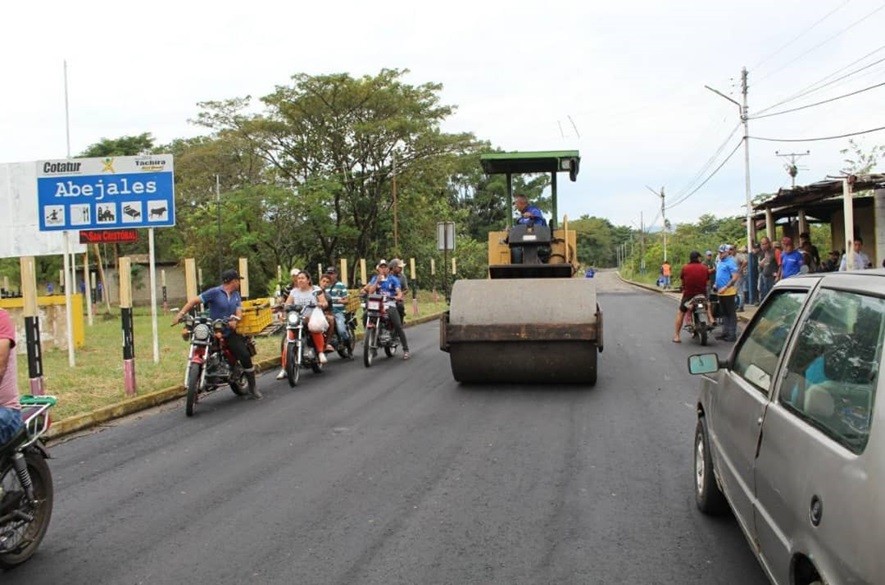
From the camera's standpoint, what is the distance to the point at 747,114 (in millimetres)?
28672

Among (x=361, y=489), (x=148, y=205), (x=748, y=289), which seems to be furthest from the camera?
(x=748, y=289)

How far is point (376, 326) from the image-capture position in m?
13.7

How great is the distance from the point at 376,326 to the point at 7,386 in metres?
9.16

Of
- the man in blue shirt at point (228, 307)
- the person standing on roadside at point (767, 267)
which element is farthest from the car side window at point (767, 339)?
the person standing on roadside at point (767, 267)

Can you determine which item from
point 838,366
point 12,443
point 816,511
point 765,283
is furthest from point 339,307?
point 816,511

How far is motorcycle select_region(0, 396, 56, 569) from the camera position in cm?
450

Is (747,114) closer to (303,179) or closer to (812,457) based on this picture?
(303,179)

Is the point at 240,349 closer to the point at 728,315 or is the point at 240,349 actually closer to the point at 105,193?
the point at 105,193

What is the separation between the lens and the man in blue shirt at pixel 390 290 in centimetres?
1392

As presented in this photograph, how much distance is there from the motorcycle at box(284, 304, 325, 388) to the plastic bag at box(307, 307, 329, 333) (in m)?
0.09

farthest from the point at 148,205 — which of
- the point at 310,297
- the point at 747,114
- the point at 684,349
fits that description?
the point at 747,114

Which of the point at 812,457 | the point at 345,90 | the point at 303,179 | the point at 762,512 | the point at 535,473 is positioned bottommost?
the point at 535,473

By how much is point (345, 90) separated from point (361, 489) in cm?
3174

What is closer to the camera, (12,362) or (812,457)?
(812,457)
